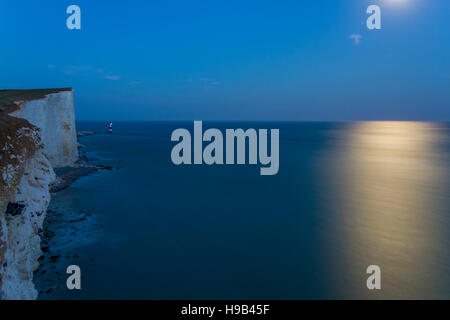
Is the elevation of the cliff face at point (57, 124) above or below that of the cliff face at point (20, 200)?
above

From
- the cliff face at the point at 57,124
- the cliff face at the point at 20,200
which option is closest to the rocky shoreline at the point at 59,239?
Answer: the cliff face at the point at 20,200

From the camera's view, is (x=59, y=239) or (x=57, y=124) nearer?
(x=59, y=239)

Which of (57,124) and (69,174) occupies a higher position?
(57,124)

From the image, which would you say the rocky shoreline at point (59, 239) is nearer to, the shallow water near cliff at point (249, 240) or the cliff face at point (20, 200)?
the shallow water near cliff at point (249, 240)

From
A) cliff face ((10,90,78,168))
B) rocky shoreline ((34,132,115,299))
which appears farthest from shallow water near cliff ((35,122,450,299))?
cliff face ((10,90,78,168))

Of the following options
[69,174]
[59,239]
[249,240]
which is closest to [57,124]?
[69,174]

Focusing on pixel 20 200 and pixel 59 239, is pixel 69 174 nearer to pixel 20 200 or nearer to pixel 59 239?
pixel 59 239

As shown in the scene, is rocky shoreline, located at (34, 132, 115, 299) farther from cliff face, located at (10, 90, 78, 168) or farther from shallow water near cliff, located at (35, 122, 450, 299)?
cliff face, located at (10, 90, 78, 168)
